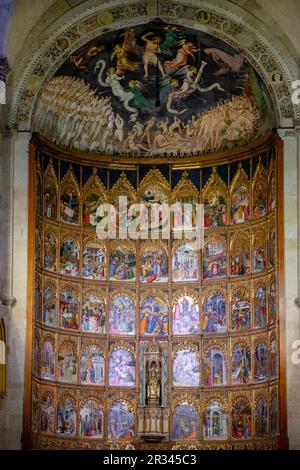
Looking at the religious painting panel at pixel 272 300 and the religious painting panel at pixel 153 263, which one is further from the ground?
the religious painting panel at pixel 153 263

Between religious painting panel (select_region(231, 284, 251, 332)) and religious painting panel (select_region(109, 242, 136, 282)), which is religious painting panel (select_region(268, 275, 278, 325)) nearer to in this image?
religious painting panel (select_region(231, 284, 251, 332))

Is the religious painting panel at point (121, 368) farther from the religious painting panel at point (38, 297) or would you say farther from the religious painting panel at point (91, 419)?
the religious painting panel at point (38, 297)

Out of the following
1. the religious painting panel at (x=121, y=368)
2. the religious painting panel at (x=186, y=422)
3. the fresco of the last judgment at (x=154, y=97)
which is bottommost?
the religious painting panel at (x=186, y=422)

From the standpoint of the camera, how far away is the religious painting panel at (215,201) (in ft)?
160

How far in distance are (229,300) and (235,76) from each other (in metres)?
5.81

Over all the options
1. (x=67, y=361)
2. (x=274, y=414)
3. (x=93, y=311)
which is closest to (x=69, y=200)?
(x=93, y=311)

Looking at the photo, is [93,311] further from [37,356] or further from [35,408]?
[35,408]

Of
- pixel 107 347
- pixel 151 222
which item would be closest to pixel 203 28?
pixel 151 222

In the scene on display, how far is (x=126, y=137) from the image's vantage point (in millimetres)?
49062

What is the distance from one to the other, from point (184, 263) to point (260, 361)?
11.8 feet

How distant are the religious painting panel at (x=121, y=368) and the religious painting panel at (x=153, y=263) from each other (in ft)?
6.64

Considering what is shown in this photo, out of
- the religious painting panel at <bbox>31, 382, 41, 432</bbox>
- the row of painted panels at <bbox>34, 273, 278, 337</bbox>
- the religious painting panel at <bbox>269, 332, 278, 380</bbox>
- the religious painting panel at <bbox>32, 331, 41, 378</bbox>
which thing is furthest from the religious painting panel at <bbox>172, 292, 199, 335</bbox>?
the religious painting panel at <bbox>31, 382, 41, 432</bbox>

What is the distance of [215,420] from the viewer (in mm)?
47781

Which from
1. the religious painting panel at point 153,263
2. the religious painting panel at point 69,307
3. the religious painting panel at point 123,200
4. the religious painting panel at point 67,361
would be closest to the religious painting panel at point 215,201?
the religious painting panel at point 153,263
